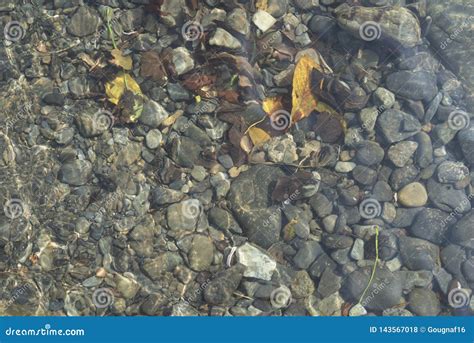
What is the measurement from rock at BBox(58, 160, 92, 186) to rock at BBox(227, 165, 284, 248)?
5.35 feet

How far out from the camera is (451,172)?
5.84 meters

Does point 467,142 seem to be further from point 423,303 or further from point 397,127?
point 423,303

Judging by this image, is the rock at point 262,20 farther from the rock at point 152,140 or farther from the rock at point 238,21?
the rock at point 152,140

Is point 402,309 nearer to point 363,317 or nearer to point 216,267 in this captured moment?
point 363,317

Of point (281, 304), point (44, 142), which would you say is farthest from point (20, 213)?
point (281, 304)

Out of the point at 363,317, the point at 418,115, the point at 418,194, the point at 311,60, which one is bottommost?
the point at 363,317

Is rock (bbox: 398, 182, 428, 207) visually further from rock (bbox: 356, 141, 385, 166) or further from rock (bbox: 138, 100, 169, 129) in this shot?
rock (bbox: 138, 100, 169, 129)

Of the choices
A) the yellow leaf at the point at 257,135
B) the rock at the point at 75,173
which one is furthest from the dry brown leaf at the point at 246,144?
the rock at the point at 75,173

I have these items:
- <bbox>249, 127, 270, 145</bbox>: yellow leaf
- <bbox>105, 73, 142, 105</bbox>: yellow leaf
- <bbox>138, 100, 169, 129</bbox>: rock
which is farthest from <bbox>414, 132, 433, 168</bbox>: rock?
<bbox>105, 73, 142, 105</bbox>: yellow leaf

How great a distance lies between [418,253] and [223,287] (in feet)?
7.20

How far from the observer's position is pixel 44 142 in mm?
5867

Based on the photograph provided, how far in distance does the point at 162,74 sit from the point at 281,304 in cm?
294

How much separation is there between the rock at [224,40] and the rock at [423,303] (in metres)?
3.44

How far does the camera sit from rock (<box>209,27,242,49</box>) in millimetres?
5918
